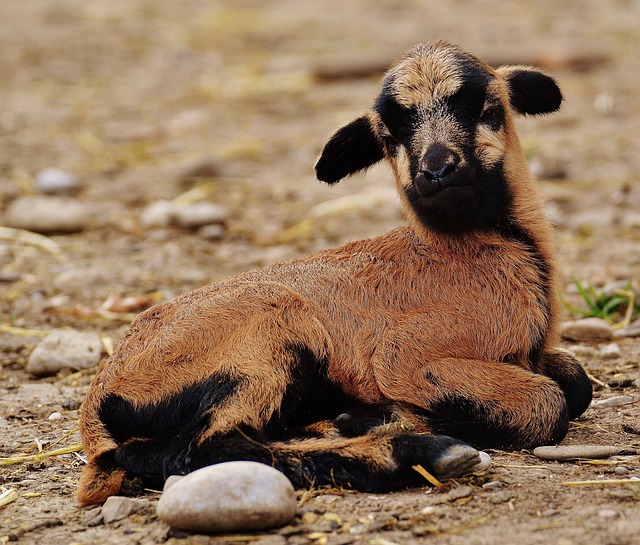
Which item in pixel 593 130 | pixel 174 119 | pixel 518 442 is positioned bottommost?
pixel 518 442

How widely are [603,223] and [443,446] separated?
685 cm

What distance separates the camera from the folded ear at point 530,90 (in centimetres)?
743

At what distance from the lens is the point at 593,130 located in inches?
588

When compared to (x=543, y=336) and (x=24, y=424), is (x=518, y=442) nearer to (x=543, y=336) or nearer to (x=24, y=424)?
(x=543, y=336)

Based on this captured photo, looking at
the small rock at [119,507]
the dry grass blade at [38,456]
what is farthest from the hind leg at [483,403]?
the dry grass blade at [38,456]

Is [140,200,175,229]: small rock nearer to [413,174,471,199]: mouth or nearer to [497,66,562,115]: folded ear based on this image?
[497,66,562,115]: folded ear

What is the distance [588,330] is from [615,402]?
1.62 m

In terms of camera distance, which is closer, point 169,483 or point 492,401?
point 169,483

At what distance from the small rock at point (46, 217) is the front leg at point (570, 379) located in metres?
7.14

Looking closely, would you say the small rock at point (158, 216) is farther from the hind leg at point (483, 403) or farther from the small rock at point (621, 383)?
the hind leg at point (483, 403)

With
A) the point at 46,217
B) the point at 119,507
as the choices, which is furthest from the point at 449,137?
the point at 46,217

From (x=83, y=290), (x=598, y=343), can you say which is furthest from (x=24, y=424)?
(x=598, y=343)

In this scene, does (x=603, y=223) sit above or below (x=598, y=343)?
above

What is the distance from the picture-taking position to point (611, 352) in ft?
26.8
